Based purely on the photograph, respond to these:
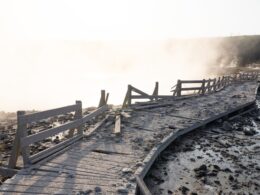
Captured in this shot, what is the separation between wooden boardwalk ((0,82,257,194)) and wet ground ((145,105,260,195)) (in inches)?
22.7

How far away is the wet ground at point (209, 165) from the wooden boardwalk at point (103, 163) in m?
0.58

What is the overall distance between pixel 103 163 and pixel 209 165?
335 centimetres

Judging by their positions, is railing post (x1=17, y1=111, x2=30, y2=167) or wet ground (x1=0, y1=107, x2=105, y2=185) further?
wet ground (x1=0, y1=107, x2=105, y2=185)

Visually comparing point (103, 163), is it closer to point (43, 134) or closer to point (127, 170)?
point (127, 170)

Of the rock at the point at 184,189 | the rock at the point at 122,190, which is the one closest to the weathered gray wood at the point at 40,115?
the rock at the point at 122,190

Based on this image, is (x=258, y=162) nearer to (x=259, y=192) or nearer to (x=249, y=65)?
(x=259, y=192)

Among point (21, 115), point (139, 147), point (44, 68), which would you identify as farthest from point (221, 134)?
point (44, 68)

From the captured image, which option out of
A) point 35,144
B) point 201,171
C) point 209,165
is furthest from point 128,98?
point 201,171

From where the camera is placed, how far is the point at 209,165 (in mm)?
8922

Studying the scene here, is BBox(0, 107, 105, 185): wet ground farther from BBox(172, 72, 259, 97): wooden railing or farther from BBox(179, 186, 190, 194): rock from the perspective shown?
BBox(172, 72, 259, 97): wooden railing

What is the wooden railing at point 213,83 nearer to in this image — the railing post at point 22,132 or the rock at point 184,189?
the rock at point 184,189

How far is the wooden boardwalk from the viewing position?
595 centimetres

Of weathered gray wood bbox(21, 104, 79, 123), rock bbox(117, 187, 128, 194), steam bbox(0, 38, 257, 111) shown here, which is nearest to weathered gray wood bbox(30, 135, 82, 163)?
weathered gray wood bbox(21, 104, 79, 123)

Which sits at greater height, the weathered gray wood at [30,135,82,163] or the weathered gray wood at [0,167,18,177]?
the weathered gray wood at [30,135,82,163]
